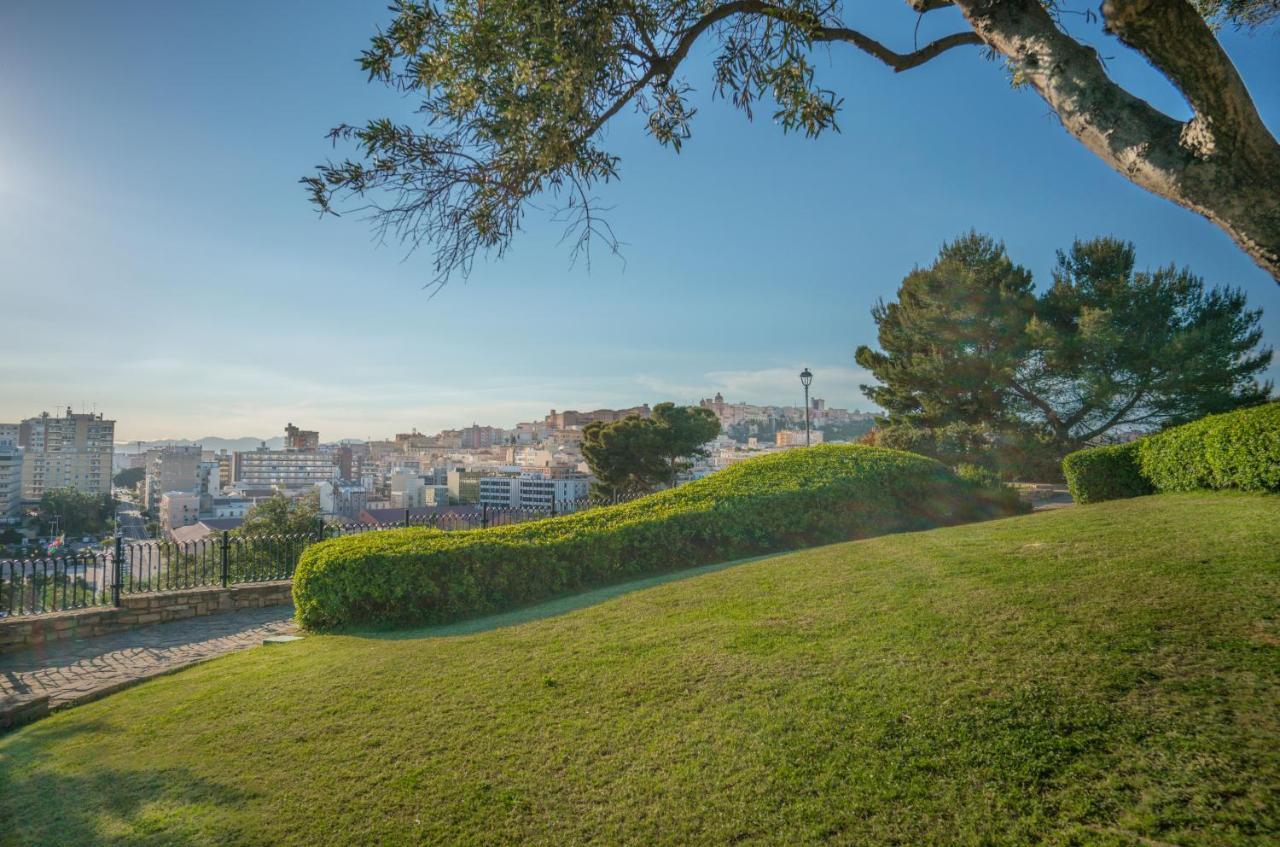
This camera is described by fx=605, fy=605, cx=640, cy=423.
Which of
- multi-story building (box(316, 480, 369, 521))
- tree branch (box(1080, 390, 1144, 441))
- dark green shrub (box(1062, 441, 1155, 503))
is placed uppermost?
tree branch (box(1080, 390, 1144, 441))

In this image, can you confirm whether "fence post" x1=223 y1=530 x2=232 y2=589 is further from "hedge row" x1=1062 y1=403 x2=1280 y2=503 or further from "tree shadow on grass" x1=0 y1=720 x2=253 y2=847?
"hedge row" x1=1062 y1=403 x2=1280 y2=503

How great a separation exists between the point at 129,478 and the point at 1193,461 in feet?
424

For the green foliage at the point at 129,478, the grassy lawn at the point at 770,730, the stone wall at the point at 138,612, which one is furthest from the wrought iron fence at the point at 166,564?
Answer: the green foliage at the point at 129,478

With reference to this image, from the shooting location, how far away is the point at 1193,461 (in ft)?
31.3

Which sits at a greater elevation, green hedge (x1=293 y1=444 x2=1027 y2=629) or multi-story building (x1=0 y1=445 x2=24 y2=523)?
multi-story building (x1=0 y1=445 x2=24 y2=523)

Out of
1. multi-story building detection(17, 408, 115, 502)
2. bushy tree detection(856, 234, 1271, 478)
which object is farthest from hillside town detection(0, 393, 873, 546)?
bushy tree detection(856, 234, 1271, 478)

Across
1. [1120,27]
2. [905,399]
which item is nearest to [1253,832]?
[1120,27]

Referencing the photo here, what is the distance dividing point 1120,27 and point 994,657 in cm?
302

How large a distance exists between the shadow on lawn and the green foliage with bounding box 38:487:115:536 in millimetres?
37570

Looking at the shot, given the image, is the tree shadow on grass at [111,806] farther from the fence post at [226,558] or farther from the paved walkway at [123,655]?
the fence post at [226,558]

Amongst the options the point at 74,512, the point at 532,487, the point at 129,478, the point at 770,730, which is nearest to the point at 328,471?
the point at 129,478

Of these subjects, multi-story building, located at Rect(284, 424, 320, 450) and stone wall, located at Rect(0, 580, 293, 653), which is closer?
stone wall, located at Rect(0, 580, 293, 653)

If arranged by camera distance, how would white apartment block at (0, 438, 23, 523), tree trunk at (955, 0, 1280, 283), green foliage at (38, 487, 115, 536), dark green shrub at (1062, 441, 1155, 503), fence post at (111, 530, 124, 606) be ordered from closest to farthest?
tree trunk at (955, 0, 1280, 283), fence post at (111, 530, 124, 606), dark green shrub at (1062, 441, 1155, 503), green foliage at (38, 487, 115, 536), white apartment block at (0, 438, 23, 523)

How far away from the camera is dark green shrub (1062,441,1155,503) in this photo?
35.3 ft
